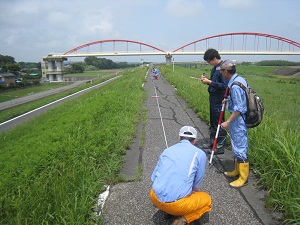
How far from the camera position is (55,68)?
73562 mm

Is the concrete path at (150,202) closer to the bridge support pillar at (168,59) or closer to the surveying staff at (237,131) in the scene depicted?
the surveying staff at (237,131)

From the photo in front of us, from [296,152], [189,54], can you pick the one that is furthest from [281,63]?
[296,152]

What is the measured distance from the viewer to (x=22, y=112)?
789 inches

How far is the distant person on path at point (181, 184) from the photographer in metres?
2.45

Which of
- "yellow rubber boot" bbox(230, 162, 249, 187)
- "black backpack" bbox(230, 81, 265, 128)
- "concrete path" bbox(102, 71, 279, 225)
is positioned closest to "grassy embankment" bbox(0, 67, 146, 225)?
"concrete path" bbox(102, 71, 279, 225)

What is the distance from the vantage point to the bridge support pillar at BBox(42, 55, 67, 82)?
2813 inches

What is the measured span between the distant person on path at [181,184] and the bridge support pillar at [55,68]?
245ft

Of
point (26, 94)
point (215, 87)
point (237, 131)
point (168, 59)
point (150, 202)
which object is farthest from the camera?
point (168, 59)

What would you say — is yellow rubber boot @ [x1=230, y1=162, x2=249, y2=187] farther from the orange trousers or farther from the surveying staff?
the orange trousers

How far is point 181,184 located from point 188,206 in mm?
235

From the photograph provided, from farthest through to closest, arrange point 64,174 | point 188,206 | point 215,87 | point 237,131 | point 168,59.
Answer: point 168,59 → point 215,87 → point 64,174 → point 237,131 → point 188,206

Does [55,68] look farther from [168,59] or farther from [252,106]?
[252,106]

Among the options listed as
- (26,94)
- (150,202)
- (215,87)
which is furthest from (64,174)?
(26,94)

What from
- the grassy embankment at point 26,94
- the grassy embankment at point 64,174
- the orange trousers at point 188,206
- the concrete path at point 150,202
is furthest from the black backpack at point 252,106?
the grassy embankment at point 26,94
